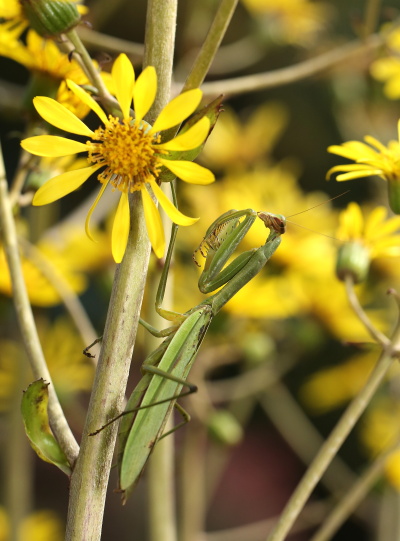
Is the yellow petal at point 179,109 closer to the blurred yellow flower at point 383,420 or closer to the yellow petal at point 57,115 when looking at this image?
the yellow petal at point 57,115

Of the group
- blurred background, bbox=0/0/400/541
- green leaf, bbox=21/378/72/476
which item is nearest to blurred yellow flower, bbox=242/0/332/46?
blurred background, bbox=0/0/400/541

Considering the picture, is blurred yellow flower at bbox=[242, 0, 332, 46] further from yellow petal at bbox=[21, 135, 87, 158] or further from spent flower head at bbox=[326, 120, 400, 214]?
yellow petal at bbox=[21, 135, 87, 158]

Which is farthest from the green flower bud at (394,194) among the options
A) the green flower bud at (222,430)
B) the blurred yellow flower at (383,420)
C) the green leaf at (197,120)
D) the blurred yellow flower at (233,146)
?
the blurred yellow flower at (233,146)

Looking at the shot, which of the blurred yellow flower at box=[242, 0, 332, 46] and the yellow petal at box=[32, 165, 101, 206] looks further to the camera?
the blurred yellow flower at box=[242, 0, 332, 46]

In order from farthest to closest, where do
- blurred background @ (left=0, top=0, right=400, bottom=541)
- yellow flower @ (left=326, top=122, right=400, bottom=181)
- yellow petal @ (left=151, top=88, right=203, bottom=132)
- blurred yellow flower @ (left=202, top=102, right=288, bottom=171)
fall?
blurred yellow flower @ (left=202, top=102, right=288, bottom=171) → blurred background @ (left=0, top=0, right=400, bottom=541) → yellow flower @ (left=326, top=122, right=400, bottom=181) → yellow petal @ (left=151, top=88, right=203, bottom=132)

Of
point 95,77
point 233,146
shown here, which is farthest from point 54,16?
point 233,146

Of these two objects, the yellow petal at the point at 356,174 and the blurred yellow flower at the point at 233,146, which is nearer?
the yellow petal at the point at 356,174

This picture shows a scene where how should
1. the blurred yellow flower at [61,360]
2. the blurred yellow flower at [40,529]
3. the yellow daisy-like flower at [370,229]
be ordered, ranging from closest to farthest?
the yellow daisy-like flower at [370,229]
the blurred yellow flower at [61,360]
the blurred yellow flower at [40,529]
